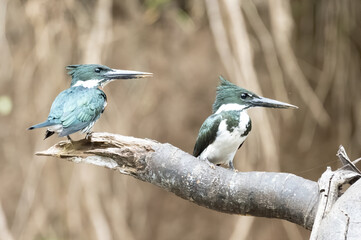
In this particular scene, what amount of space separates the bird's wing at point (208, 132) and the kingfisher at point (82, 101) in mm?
286

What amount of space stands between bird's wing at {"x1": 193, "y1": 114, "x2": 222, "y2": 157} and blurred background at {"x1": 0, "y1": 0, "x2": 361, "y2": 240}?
59cm

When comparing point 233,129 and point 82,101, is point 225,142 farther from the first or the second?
point 82,101

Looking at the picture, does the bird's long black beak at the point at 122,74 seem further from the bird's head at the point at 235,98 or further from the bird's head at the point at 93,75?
the bird's head at the point at 235,98

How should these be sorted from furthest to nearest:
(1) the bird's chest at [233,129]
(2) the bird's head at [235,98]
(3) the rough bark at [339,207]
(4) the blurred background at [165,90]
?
(4) the blurred background at [165,90] → (1) the bird's chest at [233,129] → (2) the bird's head at [235,98] → (3) the rough bark at [339,207]

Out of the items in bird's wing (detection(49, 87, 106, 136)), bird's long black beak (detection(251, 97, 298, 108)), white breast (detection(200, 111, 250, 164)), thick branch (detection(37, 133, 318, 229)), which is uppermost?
bird's long black beak (detection(251, 97, 298, 108))

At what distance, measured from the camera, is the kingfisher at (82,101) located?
3.95ft

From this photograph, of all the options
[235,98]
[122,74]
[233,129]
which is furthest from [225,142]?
[122,74]

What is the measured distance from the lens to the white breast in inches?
56.6

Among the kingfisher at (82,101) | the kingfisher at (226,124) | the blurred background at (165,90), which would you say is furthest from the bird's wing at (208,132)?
the blurred background at (165,90)

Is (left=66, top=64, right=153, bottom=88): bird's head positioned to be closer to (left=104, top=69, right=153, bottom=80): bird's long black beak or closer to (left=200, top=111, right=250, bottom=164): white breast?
(left=104, top=69, right=153, bottom=80): bird's long black beak

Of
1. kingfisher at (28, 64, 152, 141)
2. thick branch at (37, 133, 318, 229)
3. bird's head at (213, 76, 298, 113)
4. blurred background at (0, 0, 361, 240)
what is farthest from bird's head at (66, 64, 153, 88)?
blurred background at (0, 0, 361, 240)

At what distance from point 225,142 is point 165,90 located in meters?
1.65

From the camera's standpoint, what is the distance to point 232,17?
2.15m

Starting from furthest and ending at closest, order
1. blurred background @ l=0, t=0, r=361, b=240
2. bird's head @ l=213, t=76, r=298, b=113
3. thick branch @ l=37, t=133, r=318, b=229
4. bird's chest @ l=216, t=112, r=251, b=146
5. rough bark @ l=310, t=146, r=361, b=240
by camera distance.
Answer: blurred background @ l=0, t=0, r=361, b=240
bird's chest @ l=216, t=112, r=251, b=146
bird's head @ l=213, t=76, r=298, b=113
thick branch @ l=37, t=133, r=318, b=229
rough bark @ l=310, t=146, r=361, b=240
